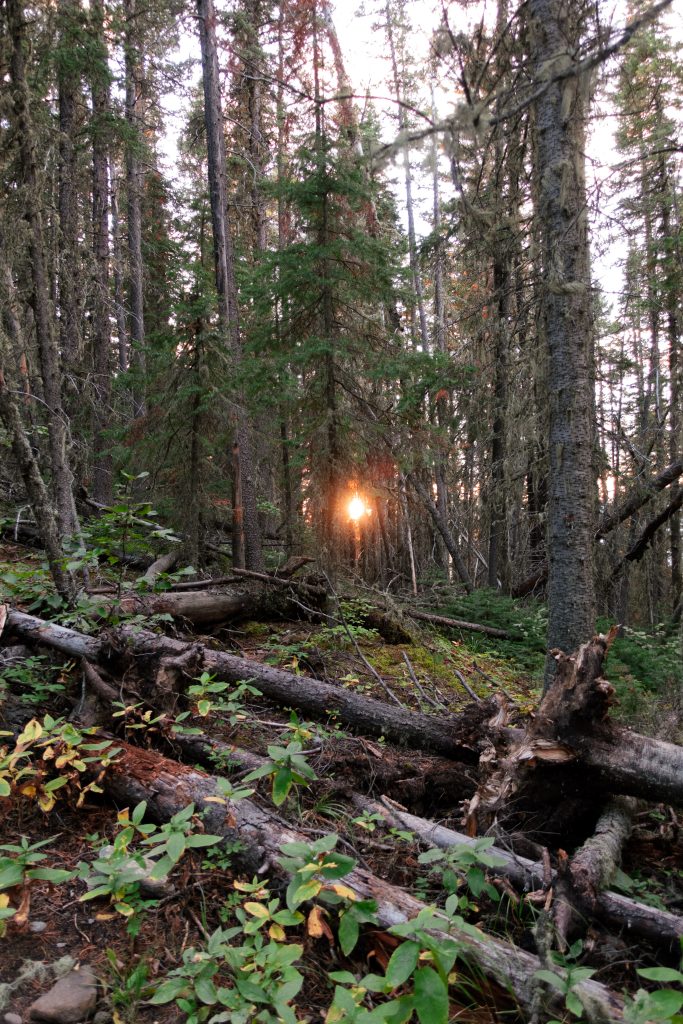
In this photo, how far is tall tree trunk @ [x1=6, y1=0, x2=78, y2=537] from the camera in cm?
684

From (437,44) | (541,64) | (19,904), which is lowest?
(19,904)

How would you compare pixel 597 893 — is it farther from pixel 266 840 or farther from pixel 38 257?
pixel 38 257

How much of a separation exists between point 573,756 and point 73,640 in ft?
13.4

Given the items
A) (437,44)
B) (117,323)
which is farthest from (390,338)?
(117,323)

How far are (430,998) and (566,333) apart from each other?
5311 mm

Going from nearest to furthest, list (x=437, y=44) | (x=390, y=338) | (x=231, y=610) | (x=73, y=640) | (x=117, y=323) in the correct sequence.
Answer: (x=73, y=640)
(x=437, y=44)
(x=231, y=610)
(x=390, y=338)
(x=117, y=323)

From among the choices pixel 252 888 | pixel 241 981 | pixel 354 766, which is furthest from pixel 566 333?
pixel 241 981

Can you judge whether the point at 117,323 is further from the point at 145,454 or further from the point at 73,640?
the point at 73,640

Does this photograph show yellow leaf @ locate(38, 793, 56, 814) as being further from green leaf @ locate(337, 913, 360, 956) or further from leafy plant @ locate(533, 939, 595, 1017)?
leafy plant @ locate(533, 939, 595, 1017)

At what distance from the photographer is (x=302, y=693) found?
5.43 metres

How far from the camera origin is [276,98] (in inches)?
573

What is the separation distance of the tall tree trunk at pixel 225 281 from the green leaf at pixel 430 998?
8286mm

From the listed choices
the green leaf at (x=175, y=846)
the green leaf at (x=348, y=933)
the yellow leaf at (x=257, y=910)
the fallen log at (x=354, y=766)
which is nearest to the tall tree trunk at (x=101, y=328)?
the fallen log at (x=354, y=766)

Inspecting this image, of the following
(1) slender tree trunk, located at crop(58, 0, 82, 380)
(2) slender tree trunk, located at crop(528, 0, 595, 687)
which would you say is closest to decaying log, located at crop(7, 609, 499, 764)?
(2) slender tree trunk, located at crop(528, 0, 595, 687)
